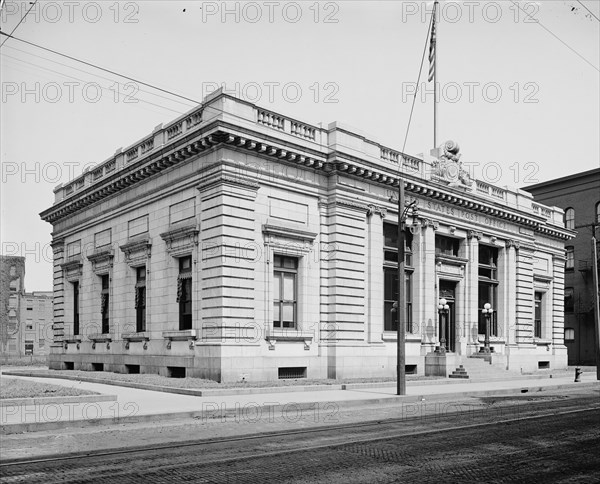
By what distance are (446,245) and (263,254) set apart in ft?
46.0

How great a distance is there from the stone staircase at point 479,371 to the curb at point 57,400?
745 inches

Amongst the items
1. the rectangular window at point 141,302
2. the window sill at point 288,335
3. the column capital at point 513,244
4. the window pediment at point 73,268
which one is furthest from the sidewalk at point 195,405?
the column capital at point 513,244

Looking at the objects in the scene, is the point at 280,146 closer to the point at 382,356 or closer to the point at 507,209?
the point at 382,356

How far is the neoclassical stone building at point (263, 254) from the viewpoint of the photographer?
2623 cm

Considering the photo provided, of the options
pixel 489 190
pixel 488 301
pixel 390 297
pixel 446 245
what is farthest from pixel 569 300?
pixel 390 297


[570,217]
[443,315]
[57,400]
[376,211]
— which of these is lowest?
[57,400]

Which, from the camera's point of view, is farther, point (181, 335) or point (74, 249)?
point (74, 249)

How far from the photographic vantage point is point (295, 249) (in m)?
28.8

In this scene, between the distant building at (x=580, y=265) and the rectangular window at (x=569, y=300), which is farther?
the rectangular window at (x=569, y=300)

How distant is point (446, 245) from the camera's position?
3734cm

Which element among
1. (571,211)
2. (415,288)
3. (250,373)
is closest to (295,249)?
(250,373)

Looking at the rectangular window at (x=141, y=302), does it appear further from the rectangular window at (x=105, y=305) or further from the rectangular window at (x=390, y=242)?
the rectangular window at (x=390, y=242)

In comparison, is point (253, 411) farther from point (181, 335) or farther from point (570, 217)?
point (570, 217)

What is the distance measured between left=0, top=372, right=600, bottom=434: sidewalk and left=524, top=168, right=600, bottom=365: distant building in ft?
115
